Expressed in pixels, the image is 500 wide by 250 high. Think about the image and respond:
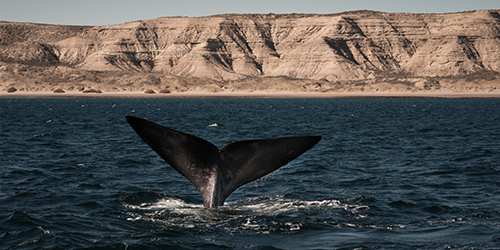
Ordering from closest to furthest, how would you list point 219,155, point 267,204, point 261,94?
point 219,155 < point 267,204 < point 261,94

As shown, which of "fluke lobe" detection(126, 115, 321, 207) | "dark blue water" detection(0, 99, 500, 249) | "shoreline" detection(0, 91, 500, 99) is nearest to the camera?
"fluke lobe" detection(126, 115, 321, 207)

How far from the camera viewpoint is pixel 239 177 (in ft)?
33.0

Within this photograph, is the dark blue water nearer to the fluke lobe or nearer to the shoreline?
the fluke lobe

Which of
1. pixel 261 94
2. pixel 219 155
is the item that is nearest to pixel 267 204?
pixel 219 155

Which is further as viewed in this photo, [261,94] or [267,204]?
[261,94]

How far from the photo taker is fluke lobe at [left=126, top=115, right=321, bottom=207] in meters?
9.41

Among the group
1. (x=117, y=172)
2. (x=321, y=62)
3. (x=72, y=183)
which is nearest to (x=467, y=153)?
(x=117, y=172)

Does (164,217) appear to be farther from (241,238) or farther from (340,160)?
(340,160)

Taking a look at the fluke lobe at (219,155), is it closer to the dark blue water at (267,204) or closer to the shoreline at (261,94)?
the dark blue water at (267,204)

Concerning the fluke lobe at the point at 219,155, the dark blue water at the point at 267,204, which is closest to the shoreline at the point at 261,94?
the dark blue water at the point at 267,204

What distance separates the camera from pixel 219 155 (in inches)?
391

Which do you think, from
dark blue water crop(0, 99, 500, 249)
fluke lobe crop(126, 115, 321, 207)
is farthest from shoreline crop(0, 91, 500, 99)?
fluke lobe crop(126, 115, 321, 207)

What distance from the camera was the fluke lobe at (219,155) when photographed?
941 cm

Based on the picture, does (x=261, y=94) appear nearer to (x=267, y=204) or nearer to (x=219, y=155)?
(x=267, y=204)
